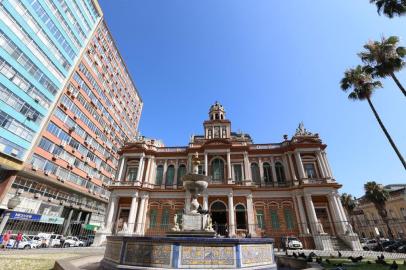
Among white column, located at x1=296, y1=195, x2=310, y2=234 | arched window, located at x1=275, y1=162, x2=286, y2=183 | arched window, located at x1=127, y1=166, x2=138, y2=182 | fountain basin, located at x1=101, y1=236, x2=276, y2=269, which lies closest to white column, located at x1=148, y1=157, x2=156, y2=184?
arched window, located at x1=127, y1=166, x2=138, y2=182

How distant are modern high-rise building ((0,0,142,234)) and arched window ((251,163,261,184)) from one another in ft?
86.5

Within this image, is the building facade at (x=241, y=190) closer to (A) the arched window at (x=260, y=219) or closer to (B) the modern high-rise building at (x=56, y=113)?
(A) the arched window at (x=260, y=219)

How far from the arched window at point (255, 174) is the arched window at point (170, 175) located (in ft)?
35.7

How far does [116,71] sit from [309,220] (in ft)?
156

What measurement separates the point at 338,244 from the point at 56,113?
3863 cm

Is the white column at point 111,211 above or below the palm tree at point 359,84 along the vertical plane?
below

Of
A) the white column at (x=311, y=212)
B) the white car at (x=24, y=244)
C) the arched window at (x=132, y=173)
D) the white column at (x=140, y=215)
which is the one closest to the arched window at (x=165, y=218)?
the white column at (x=140, y=215)

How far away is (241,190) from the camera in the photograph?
24.2 metres

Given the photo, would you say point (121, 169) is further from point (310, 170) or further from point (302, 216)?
point (310, 170)

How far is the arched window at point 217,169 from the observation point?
2584 cm

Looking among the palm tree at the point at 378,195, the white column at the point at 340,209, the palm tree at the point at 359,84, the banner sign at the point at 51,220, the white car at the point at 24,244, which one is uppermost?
the palm tree at the point at 359,84

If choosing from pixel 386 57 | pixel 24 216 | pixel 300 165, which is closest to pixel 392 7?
pixel 386 57

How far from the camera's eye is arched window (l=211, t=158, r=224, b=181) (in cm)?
2584

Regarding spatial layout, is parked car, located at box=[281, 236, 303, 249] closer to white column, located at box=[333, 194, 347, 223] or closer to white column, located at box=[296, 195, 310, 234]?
white column, located at box=[296, 195, 310, 234]
